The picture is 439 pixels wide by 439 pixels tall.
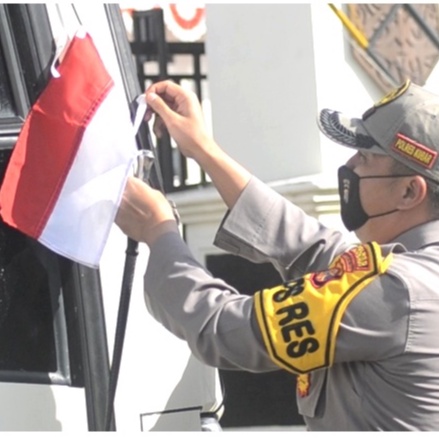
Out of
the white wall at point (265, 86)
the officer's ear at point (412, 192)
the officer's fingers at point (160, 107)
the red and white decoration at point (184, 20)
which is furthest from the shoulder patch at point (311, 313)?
the red and white decoration at point (184, 20)

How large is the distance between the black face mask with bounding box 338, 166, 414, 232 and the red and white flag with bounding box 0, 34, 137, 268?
1.41ft

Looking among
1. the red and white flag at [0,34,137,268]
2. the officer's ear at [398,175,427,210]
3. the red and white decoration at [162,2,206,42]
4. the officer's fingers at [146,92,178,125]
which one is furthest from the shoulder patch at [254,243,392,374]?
the red and white decoration at [162,2,206,42]

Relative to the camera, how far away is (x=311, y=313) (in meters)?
1.86

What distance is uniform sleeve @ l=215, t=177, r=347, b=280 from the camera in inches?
85.6

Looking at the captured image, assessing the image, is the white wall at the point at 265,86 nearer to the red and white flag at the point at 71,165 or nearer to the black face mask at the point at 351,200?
the black face mask at the point at 351,200

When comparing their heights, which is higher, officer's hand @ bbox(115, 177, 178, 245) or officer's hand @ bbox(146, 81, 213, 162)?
officer's hand @ bbox(146, 81, 213, 162)

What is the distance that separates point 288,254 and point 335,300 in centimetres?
39

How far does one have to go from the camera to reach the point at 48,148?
2.01 meters

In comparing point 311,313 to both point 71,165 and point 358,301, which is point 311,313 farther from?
point 71,165

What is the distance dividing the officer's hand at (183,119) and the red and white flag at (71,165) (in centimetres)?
12

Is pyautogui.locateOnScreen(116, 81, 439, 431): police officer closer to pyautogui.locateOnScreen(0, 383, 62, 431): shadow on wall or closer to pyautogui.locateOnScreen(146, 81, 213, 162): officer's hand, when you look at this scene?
pyautogui.locateOnScreen(146, 81, 213, 162): officer's hand

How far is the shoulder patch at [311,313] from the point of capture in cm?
186

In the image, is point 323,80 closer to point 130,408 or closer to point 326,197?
point 326,197

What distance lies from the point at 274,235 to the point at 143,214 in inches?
12.7
